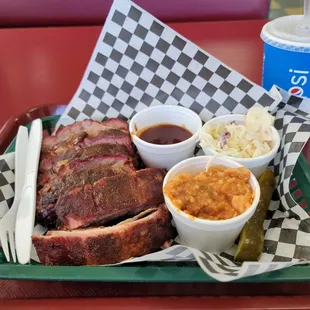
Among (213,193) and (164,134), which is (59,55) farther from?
(213,193)

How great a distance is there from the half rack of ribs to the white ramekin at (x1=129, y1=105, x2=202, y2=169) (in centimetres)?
8

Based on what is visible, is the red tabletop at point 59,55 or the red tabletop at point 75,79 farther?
the red tabletop at point 59,55

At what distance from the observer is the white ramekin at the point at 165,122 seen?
6.07ft

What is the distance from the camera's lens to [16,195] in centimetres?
175

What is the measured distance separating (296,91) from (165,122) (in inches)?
23.7

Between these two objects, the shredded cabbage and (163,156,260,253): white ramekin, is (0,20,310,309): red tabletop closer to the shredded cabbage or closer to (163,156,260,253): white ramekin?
(163,156,260,253): white ramekin

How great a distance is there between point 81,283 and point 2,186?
586 millimetres

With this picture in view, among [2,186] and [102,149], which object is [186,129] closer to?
[102,149]

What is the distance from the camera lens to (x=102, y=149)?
6.12 ft

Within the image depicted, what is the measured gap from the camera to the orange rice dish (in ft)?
4.92

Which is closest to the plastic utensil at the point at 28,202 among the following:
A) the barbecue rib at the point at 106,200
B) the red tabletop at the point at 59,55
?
the barbecue rib at the point at 106,200

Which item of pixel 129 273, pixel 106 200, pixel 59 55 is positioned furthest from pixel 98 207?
pixel 59 55

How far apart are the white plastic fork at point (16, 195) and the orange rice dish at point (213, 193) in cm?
58

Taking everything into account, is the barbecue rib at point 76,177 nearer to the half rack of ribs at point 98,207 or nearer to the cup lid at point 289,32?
the half rack of ribs at point 98,207
